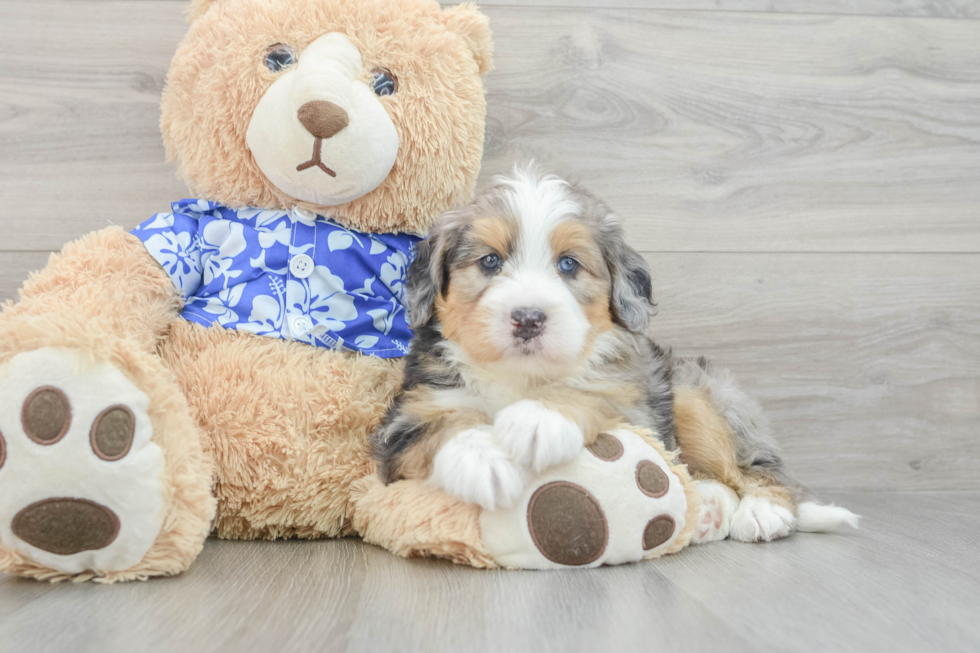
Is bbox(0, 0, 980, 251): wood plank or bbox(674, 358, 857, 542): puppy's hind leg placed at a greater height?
bbox(0, 0, 980, 251): wood plank

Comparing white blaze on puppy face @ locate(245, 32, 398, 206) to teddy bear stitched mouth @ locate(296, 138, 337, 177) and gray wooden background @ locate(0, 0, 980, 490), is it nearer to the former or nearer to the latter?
teddy bear stitched mouth @ locate(296, 138, 337, 177)

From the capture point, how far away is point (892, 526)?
7.08ft

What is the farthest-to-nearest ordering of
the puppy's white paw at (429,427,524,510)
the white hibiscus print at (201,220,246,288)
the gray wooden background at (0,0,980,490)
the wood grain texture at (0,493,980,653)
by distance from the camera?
the gray wooden background at (0,0,980,490)
the white hibiscus print at (201,220,246,288)
the puppy's white paw at (429,427,524,510)
the wood grain texture at (0,493,980,653)

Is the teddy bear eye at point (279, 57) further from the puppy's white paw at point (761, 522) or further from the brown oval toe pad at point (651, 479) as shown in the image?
the puppy's white paw at point (761, 522)

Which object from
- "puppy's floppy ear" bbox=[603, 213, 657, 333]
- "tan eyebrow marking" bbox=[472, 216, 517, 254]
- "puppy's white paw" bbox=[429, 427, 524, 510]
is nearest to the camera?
"puppy's white paw" bbox=[429, 427, 524, 510]

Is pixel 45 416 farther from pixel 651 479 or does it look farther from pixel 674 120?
pixel 674 120

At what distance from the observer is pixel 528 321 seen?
158 cm

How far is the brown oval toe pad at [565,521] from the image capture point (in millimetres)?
1538

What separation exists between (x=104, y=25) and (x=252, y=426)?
152 centimetres

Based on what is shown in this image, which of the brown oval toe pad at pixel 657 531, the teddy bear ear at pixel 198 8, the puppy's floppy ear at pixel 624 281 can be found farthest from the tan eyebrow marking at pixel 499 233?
the teddy bear ear at pixel 198 8

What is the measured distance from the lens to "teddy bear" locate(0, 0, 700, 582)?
1.43 meters

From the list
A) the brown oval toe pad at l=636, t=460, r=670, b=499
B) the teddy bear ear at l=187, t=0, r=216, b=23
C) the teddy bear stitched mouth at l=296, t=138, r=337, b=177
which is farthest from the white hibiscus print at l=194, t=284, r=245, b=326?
the brown oval toe pad at l=636, t=460, r=670, b=499

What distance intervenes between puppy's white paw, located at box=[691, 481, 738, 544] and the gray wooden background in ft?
2.52

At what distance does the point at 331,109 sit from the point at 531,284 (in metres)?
0.64
